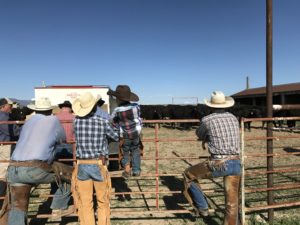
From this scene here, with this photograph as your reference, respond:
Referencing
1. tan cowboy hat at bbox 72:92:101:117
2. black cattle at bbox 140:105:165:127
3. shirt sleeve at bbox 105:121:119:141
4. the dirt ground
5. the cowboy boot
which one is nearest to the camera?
tan cowboy hat at bbox 72:92:101:117

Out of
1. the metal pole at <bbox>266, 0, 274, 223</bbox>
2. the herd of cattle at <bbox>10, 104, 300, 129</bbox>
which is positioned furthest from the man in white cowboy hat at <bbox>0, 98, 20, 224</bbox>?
the herd of cattle at <bbox>10, 104, 300, 129</bbox>

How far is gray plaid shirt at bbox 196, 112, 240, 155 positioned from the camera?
144 inches

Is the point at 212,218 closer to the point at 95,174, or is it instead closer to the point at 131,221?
the point at 131,221

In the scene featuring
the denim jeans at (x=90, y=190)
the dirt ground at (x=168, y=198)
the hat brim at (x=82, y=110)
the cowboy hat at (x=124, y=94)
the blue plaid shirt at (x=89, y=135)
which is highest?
the cowboy hat at (x=124, y=94)

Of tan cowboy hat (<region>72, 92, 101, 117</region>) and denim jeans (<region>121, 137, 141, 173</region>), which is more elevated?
tan cowboy hat (<region>72, 92, 101, 117</region>)

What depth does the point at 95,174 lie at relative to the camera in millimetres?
3572

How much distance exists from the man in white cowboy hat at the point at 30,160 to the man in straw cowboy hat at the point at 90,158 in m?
0.31

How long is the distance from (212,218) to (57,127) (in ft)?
8.82

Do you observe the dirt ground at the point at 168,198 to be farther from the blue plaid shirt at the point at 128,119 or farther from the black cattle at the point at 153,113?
the black cattle at the point at 153,113

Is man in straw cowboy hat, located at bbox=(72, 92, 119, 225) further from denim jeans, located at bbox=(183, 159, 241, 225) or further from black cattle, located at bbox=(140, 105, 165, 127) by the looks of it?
black cattle, located at bbox=(140, 105, 165, 127)

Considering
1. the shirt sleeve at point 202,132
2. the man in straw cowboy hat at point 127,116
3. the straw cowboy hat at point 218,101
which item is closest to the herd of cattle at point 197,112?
the man in straw cowboy hat at point 127,116

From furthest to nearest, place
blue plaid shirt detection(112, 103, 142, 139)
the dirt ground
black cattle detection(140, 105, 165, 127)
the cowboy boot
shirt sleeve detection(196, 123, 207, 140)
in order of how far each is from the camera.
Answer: black cattle detection(140, 105, 165, 127) < the dirt ground < the cowboy boot < blue plaid shirt detection(112, 103, 142, 139) < shirt sleeve detection(196, 123, 207, 140)

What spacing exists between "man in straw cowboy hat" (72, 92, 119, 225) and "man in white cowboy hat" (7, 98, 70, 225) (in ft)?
1.00

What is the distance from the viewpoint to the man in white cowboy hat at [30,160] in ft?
11.3
